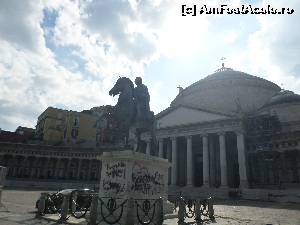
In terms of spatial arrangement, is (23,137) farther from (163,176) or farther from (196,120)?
(163,176)

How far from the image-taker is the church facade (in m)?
37.6

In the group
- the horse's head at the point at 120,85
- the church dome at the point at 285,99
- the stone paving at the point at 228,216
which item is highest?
the church dome at the point at 285,99

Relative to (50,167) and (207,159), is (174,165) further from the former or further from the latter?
(50,167)

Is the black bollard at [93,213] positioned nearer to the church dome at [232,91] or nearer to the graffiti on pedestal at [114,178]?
the graffiti on pedestal at [114,178]

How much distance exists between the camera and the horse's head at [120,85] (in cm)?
1220

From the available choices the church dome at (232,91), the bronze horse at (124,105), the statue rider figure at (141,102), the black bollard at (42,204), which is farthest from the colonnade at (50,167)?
the bronze horse at (124,105)

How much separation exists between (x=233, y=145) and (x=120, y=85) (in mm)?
36350

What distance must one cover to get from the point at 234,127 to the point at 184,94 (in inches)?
975

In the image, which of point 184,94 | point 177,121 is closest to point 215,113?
point 177,121

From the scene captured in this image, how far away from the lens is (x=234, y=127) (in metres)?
40.2

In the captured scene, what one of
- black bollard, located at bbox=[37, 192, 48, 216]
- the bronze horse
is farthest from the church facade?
the bronze horse

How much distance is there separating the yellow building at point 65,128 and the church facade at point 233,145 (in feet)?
77.5

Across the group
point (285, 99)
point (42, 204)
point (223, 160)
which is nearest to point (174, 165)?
point (223, 160)

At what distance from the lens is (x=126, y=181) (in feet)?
32.4
